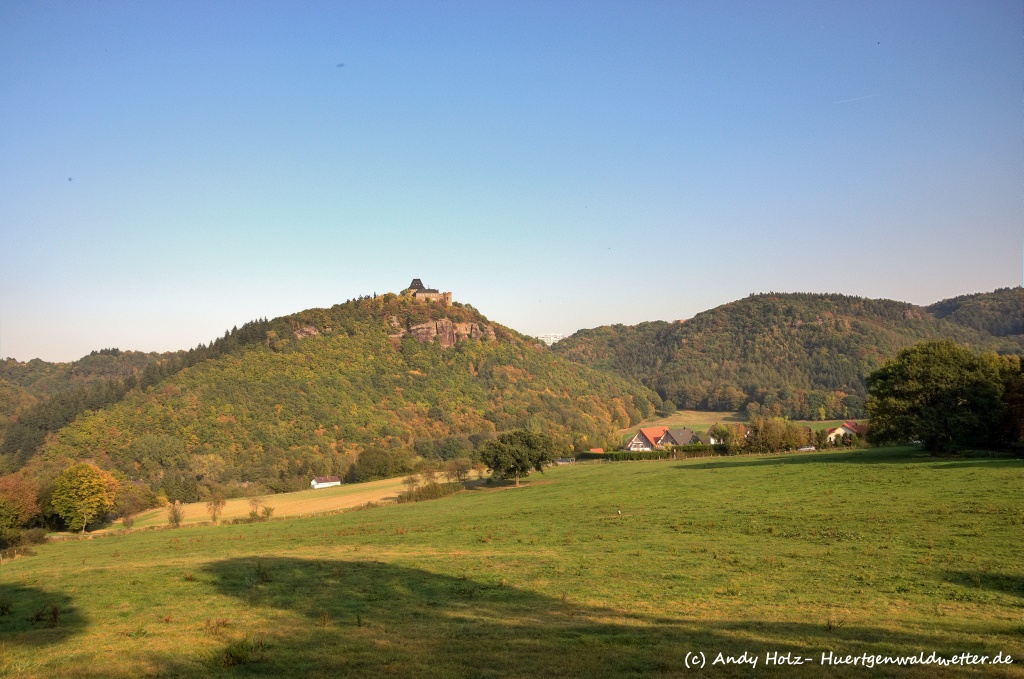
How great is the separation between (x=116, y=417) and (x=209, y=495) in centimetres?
4211

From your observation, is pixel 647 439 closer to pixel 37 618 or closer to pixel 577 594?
pixel 577 594

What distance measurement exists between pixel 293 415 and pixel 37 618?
132 meters

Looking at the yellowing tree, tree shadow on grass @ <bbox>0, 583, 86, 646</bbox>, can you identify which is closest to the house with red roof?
the yellowing tree

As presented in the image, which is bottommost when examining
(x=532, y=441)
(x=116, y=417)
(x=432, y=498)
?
(x=432, y=498)

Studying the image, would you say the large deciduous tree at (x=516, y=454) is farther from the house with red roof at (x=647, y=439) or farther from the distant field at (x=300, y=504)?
the house with red roof at (x=647, y=439)

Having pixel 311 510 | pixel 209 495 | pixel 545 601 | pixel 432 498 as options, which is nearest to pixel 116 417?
pixel 209 495

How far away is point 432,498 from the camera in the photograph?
235ft

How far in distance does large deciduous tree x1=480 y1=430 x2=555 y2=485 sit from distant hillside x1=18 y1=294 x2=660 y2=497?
50340 millimetres

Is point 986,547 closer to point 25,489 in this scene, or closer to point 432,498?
point 432,498

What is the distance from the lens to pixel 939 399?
50250 mm

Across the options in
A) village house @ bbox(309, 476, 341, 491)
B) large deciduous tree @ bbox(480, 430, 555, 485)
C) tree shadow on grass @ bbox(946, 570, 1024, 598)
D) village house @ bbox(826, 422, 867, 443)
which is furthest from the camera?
village house @ bbox(309, 476, 341, 491)

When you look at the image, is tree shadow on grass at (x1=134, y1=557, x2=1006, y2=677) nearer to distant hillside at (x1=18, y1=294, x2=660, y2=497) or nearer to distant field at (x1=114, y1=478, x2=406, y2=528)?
distant field at (x1=114, y1=478, x2=406, y2=528)

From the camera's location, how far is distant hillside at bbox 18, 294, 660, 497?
378 feet

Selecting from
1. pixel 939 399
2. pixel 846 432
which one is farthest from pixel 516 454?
pixel 846 432
